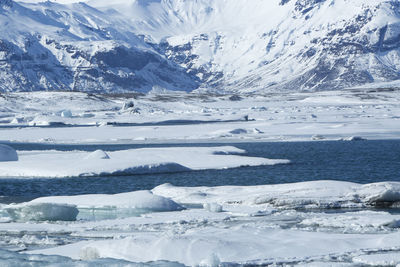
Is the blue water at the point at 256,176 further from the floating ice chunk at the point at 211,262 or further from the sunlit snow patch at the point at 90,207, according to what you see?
the floating ice chunk at the point at 211,262

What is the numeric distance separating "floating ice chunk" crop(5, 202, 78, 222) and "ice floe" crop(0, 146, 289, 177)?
12.6 m

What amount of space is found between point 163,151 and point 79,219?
21253 mm

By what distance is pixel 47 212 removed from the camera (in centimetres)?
2291

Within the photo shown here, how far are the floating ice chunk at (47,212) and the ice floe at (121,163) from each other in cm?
1261

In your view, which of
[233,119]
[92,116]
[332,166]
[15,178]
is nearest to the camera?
[15,178]

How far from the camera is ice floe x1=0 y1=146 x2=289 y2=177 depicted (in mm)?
36125

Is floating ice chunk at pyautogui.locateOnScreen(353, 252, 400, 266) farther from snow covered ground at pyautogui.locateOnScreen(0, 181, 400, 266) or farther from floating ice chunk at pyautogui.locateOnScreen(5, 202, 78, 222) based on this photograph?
floating ice chunk at pyautogui.locateOnScreen(5, 202, 78, 222)

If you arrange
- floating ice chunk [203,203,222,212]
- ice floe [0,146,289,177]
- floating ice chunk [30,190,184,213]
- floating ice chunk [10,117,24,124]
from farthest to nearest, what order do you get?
floating ice chunk [10,117,24,124] → ice floe [0,146,289,177] → floating ice chunk [30,190,184,213] → floating ice chunk [203,203,222,212]

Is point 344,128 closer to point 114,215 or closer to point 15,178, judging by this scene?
point 15,178

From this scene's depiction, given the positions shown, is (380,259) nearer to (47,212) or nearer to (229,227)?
(229,227)

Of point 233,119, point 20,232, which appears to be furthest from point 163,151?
point 233,119

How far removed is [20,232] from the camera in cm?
2061

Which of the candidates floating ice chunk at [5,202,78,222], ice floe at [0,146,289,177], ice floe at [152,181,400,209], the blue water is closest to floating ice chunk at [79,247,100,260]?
floating ice chunk at [5,202,78,222]

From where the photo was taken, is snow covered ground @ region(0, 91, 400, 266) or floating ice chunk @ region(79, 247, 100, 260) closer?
floating ice chunk @ region(79, 247, 100, 260)
